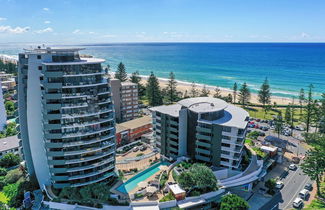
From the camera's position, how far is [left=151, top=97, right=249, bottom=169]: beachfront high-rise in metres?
38.7

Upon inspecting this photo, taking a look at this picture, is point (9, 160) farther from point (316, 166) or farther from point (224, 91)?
point (224, 91)

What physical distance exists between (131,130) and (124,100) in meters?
13.9

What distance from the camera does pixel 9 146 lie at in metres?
50.0

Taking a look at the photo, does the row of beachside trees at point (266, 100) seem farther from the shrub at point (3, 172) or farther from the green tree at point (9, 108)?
the shrub at point (3, 172)

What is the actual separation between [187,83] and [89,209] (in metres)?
118

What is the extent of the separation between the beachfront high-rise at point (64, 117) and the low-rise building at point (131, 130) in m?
18.7

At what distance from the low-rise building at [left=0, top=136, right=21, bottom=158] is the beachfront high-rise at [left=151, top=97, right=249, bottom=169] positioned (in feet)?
100

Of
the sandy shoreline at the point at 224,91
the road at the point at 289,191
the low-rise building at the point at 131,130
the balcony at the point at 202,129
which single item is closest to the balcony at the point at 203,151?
the balcony at the point at 202,129

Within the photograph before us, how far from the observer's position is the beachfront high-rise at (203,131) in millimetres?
38719

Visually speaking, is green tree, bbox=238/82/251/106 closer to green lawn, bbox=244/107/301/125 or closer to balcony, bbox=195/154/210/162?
green lawn, bbox=244/107/301/125

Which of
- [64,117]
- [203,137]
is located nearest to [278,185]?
[203,137]

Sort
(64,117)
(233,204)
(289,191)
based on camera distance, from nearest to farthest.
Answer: (233,204) < (64,117) < (289,191)

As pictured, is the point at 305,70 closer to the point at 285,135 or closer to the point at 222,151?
the point at 285,135

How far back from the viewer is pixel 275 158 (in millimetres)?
48719
